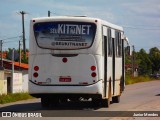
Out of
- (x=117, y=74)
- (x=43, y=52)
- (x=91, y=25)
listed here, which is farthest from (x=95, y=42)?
(x=117, y=74)

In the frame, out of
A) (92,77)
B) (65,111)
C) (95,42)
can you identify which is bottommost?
(65,111)

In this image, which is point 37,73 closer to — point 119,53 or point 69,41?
point 69,41

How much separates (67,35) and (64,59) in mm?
892

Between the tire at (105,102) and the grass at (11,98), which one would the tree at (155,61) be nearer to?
the grass at (11,98)

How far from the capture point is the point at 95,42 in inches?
685

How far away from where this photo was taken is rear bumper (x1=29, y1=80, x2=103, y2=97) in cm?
1717

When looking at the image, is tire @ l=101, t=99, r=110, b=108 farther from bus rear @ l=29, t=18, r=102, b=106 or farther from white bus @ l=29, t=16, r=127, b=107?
bus rear @ l=29, t=18, r=102, b=106

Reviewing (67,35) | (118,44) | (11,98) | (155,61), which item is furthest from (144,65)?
(67,35)

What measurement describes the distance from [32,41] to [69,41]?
1407 millimetres

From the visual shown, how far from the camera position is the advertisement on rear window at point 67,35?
57.3ft

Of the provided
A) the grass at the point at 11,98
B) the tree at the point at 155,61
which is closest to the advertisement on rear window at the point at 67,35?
the grass at the point at 11,98

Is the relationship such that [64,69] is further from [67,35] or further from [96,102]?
[96,102]

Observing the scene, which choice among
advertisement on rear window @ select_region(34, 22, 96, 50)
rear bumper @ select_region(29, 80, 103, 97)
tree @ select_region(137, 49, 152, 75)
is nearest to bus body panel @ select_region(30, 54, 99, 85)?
rear bumper @ select_region(29, 80, 103, 97)

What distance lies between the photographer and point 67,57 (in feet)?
57.4
